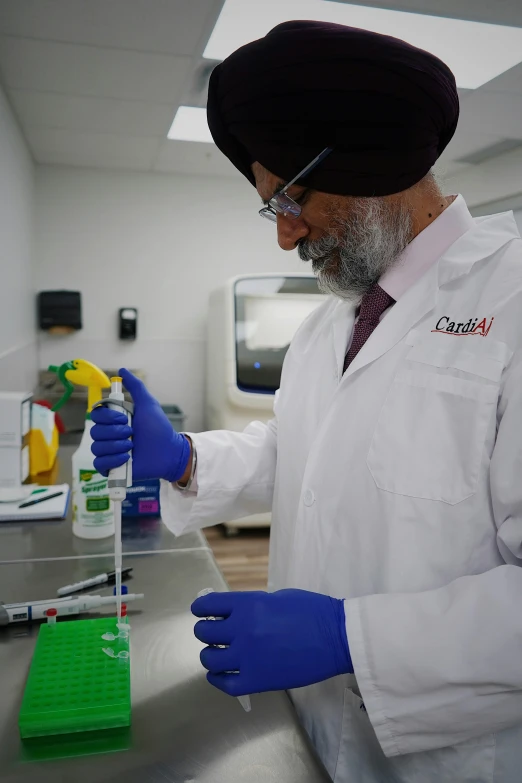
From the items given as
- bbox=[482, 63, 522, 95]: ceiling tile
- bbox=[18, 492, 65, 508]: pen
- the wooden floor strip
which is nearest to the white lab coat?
bbox=[18, 492, 65, 508]: pen

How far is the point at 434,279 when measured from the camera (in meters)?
0.89

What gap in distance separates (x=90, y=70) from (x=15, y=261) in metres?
1.12

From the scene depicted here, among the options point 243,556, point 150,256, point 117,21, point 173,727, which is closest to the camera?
point 173,727

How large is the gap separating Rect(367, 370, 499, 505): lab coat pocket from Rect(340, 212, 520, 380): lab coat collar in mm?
87

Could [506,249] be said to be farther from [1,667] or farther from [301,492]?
[1,667]

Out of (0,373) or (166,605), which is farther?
(0,373)

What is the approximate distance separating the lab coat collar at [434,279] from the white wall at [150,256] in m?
3.50

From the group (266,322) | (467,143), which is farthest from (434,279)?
(467,143)

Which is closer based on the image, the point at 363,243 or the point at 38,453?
the point at 363,243

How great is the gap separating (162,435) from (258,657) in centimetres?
47

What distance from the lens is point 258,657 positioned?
26.7 inches

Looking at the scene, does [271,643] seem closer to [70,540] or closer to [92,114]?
[70,540]

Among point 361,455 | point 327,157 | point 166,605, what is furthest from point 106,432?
point 327,157

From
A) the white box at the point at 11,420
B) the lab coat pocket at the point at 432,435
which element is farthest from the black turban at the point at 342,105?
the white box at the point at 11,420
